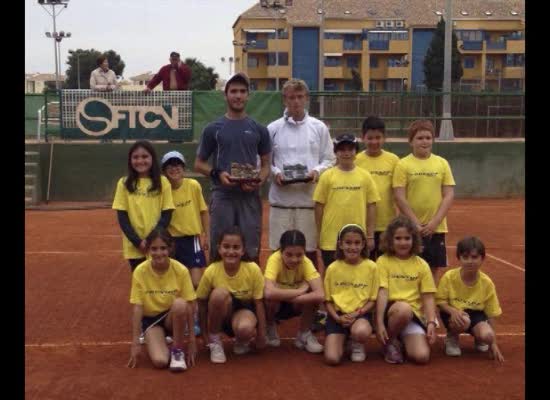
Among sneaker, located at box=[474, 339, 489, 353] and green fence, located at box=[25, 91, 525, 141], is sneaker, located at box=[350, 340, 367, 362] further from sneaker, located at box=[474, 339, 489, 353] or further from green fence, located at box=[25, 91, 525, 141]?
green fence, located at box=[25, 91, 525, 141]

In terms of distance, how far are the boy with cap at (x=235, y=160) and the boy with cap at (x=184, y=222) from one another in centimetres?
24

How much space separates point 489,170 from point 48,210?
9.26 meters

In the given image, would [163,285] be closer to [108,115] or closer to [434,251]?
[434,251]

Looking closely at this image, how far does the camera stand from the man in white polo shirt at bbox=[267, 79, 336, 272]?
601 cm

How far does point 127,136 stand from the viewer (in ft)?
50.5

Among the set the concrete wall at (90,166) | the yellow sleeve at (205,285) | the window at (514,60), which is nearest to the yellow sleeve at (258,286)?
the yellow sleeve at (205,285)

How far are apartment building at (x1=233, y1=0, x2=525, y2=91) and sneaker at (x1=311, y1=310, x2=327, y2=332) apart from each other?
181 ft

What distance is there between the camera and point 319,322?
6.11 metres

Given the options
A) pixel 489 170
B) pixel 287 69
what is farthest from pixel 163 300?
pixel 287 69

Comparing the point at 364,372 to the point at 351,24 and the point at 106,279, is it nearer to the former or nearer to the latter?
the point at 106,279

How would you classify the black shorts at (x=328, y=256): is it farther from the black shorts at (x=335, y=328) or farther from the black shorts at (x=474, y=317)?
the black shorts at (x=474, y=317)

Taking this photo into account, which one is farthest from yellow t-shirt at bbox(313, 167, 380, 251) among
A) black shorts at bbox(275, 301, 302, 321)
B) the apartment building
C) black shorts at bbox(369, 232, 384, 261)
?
the apartment building

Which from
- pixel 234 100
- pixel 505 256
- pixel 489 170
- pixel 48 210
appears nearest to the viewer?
pixel 234 100

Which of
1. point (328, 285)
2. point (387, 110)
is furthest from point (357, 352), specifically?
point (387, 110)
